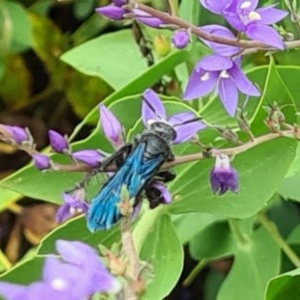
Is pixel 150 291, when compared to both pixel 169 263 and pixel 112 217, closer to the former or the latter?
pixel 169 263

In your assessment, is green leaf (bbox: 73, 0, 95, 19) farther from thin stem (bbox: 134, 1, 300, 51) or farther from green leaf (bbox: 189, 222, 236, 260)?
thin stem (bbox: 134, 1, 300, 51)

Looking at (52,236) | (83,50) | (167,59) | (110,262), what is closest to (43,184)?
(52,236)

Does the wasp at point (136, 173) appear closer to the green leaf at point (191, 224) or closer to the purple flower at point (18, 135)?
the purple flower at point (18, 135)

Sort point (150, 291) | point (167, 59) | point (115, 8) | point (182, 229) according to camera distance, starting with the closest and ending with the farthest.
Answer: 1. point (115, 8)
2. point (150, 291)
3. point (167, 59)
4. point (182, 229)

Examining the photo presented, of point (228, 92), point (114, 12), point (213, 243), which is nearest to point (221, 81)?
point (228, 92)

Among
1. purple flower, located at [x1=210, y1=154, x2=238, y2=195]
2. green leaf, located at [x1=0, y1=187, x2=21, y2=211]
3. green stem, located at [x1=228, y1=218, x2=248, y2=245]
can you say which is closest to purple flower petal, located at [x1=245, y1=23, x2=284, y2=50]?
purple flower, located at [x1=210, y1=154, x2=238, y2=195]

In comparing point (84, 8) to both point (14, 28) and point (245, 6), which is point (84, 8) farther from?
point (245, 6)
